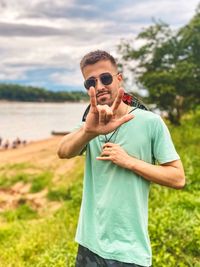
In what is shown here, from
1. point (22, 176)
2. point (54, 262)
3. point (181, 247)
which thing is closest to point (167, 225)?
point (181, 247)

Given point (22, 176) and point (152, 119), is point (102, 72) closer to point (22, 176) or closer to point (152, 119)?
point (152, 119)

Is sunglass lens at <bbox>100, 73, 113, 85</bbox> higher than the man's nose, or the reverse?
sunglass lens at <bbox>100, 73, 113, 85</bbox>

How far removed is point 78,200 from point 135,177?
290 inches

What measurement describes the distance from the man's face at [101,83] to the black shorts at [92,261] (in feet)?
2.80

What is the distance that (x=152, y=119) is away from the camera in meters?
2.57

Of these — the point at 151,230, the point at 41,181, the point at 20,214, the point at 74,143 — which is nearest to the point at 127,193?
the point at 74,143

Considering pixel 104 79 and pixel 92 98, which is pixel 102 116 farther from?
pixel 104 79

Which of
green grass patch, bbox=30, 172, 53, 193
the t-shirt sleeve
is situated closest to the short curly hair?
the t-shirt sleeve

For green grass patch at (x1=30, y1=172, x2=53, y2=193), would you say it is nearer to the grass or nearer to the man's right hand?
the grass

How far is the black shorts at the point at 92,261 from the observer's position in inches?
102

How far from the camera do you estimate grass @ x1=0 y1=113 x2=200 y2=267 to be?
5070mm

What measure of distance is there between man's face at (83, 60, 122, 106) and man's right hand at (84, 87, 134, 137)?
18 centimetres

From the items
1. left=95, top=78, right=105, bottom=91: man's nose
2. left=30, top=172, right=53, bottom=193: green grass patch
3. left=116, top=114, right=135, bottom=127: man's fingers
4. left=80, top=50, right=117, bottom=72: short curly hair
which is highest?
left=80, top=50, right=117, bottom=72: short curly hair

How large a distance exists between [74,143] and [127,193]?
39 centimetres
